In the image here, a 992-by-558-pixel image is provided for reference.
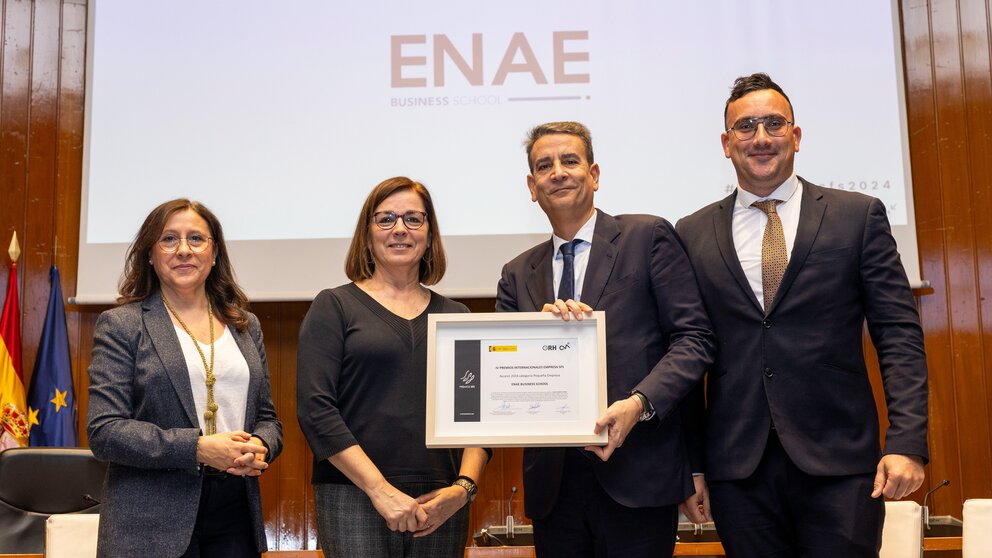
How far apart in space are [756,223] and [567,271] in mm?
505

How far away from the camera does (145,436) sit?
79.7 inches

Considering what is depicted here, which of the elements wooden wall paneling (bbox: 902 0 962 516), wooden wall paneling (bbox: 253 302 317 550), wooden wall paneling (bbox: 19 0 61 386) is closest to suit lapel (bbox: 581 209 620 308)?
wooden wall paneling (bbox: 253 302 317 550)

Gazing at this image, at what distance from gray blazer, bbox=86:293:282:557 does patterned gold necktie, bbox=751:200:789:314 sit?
131cm

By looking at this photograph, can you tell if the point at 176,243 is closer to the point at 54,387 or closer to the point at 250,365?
the point at 250,365

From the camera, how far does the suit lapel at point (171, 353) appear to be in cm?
212

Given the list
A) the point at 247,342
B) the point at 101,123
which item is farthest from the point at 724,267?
the point at 101,123

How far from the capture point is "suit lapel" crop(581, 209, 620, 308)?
2.17 m

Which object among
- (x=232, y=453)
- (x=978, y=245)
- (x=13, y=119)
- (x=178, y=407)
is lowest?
(x=232, y=453)

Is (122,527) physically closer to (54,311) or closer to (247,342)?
(247,342)

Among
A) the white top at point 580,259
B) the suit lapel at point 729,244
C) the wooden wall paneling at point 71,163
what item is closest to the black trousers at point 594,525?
the white top at point 580,259

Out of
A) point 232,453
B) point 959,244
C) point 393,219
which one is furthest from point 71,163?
point 959,244

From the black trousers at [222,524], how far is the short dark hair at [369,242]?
24.8 inches

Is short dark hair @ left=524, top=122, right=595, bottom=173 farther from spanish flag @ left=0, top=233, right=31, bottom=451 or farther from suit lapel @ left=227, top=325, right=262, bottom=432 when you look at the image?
spanish flag @ left=0, top=233, right=31, bottom=451

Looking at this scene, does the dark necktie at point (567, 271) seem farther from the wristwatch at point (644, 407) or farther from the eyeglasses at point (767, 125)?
the eyeglasses at point (767, 125)
